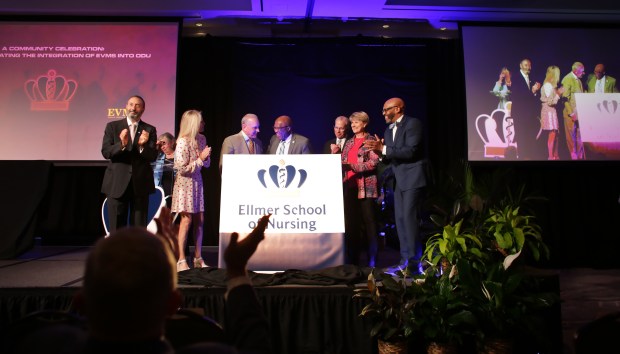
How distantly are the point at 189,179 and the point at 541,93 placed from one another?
4837 mm

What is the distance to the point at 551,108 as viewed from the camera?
255 inches

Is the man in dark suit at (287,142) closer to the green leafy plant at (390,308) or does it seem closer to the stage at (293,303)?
the stage at (293,303)

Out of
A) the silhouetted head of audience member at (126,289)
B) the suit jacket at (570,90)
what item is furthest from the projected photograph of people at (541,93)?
the silhouetted head of audience member at (126,289)

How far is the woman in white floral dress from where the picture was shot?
4.17 metres

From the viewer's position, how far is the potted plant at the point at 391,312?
118 inches

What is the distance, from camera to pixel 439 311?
3.03 m

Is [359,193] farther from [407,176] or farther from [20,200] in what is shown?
[20,200]

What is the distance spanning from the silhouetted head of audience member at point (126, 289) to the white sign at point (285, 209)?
293 cm

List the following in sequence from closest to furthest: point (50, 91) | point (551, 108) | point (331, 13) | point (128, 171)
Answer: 1. point (128, 171)
2. point (50, 91)
3. point (551, 108)
4. point (331, 13)

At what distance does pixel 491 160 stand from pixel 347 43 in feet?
8.76

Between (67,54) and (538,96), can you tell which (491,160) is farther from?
(67,54)

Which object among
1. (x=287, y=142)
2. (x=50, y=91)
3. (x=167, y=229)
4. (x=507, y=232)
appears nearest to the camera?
(x=167, y=229)

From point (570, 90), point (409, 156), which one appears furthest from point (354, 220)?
point (570, 90)

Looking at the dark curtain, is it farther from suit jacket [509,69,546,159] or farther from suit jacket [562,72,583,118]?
suit jacket [562,72,583,118]
